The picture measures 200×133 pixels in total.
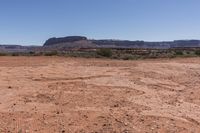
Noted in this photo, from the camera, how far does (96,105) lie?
10.9m

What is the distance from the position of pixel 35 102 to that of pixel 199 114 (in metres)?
4.21

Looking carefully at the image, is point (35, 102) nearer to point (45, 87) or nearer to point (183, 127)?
point (45, 87)

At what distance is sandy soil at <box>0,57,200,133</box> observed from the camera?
8.79m

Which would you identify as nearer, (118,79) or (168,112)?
(168,112)

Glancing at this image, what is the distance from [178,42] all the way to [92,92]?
550 ft

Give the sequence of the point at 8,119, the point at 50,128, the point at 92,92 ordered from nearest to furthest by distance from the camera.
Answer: the point at 50,128
the point at 8,119
the point at 92,92

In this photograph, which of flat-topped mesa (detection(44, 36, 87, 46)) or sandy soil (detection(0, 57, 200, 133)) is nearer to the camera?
sandy soil (detection(0, 57, 200, 133))

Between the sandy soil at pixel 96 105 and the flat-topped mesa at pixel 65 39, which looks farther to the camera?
the flat-topped mesa at pixel 65 39

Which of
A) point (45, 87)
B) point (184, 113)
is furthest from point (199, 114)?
point (45, 87)

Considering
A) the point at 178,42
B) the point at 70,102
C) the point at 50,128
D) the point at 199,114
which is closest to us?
the point at 50,128

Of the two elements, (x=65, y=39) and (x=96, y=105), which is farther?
(x=65, y=39)

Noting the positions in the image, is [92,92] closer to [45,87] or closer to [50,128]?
[45,87]

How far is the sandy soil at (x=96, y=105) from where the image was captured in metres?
8.79

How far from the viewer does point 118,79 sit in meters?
16.7
